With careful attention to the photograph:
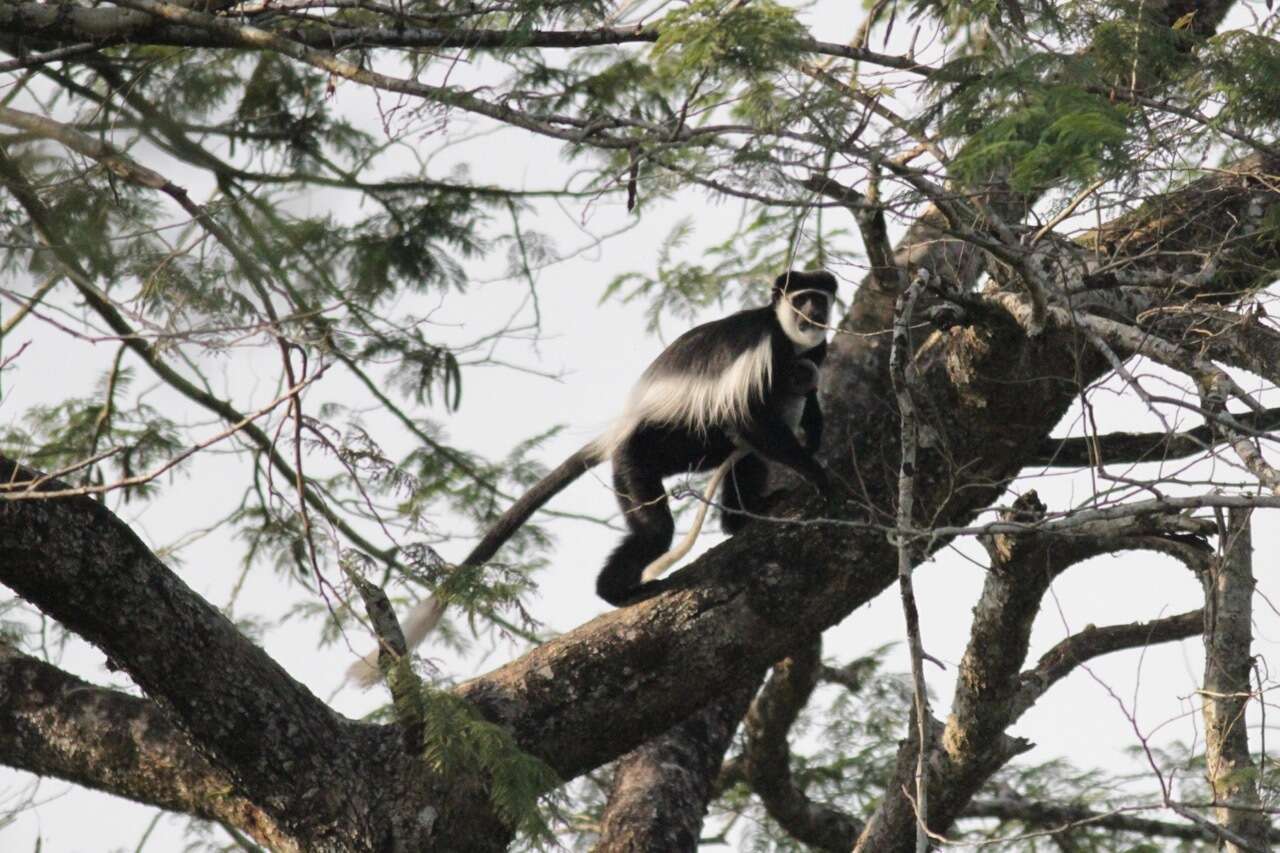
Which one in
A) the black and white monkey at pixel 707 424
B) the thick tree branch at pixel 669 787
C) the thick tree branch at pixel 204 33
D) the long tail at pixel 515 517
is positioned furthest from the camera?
the black and white monkey at pixel 707 424

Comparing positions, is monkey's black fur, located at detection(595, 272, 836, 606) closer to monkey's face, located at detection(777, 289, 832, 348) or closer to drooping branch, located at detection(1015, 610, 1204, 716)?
monkey's face, located at detection(777, 289, 832, 348)

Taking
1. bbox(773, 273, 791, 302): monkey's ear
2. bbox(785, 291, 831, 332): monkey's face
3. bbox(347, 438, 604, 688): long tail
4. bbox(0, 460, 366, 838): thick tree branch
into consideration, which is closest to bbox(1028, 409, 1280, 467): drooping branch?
bbox(785, 291, 831, 332): monkey's face

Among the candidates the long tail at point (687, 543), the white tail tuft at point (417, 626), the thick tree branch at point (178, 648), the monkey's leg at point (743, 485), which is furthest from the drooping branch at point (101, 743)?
the monkey's leg at point (743, 485)

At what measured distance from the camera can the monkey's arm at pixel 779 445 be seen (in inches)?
150

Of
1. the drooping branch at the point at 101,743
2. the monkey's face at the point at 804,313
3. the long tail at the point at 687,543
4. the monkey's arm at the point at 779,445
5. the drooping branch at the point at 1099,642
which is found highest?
the monkey's face at the point at 804,313

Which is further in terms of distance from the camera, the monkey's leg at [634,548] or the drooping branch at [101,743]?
the monkey's leg at [634,548]

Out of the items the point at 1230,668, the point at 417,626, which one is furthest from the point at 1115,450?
the point at 417,626

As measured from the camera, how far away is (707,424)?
443 centimetres

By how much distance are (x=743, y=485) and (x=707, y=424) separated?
0.97 feet

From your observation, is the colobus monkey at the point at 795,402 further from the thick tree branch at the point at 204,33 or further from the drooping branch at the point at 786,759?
the thick tree branch at the point at 204,33

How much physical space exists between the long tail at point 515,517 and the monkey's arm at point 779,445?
1.84ft

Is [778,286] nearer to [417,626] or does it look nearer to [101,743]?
[417,626]

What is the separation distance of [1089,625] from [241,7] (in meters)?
2.78

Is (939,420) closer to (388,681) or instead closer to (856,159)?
(856,159)
